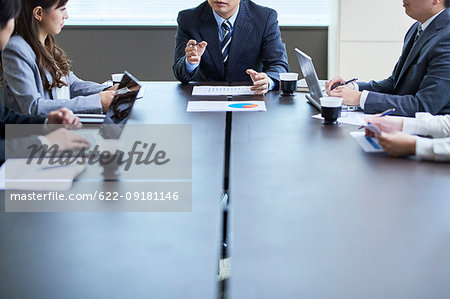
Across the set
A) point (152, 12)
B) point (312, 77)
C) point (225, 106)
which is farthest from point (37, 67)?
point (152, 12)

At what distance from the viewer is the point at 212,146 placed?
5.62ft

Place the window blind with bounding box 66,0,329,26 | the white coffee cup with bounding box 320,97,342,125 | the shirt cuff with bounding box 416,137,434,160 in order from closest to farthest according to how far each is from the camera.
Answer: the shirt cuff with bounding box 416,137,434,160 → the white coffee cup with bounding box 320,97,342,125 → the window blind with bounding box 66,0,329,26

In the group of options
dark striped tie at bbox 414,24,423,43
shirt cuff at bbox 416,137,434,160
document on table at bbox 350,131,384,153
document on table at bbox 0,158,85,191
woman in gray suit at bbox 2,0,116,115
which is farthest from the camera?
dark striped tie at bbox 414,24,423,43

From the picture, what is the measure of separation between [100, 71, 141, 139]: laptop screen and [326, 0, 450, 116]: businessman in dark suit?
0.86m

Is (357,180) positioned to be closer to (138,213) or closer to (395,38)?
(138,213)

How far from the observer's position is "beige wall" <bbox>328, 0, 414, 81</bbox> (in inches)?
179

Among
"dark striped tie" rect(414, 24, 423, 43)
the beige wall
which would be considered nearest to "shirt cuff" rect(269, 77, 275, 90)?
"dark striped tie" rect(414, 24, 423, 43)

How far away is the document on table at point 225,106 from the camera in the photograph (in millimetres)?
2244

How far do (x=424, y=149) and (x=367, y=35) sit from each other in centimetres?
329

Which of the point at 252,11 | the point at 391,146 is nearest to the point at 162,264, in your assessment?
the point at 391,146

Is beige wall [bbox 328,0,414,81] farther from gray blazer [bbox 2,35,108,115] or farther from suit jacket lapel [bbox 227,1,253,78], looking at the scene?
gray blazer [bbox 2,35,108,115]

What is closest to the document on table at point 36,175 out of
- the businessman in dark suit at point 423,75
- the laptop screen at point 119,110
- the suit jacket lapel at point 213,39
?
the laptop screen at point 119,110

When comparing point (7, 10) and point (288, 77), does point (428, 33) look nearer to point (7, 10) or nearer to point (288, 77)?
point (288, 77)

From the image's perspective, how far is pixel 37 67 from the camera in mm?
2180
